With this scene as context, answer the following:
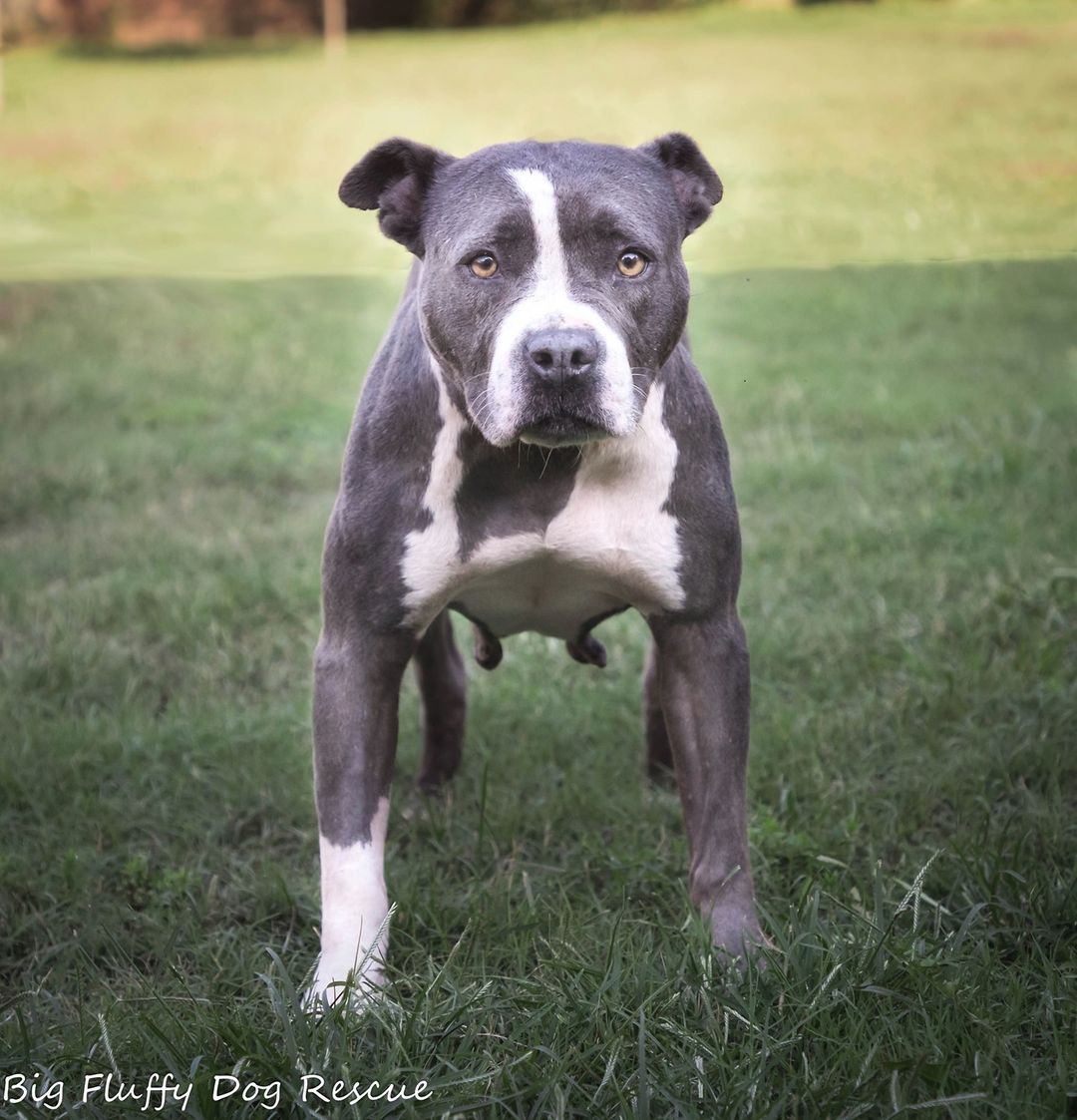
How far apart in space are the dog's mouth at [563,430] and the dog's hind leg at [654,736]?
1.17 m

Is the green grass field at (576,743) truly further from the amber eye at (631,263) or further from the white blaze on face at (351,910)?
the amber eye at (631,263)

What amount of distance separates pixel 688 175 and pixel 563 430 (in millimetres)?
815

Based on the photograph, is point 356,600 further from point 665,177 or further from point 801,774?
point 801,774

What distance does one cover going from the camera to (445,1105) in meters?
2.20

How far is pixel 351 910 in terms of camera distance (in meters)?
2.77

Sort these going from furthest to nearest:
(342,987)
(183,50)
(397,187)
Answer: (183,50)
(397,187)
(342,987)

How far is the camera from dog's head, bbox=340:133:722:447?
99.0 inches

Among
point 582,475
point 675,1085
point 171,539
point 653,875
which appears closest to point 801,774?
point 653,875

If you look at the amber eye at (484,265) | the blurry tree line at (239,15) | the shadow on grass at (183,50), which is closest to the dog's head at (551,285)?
the amber eye at (484,265)

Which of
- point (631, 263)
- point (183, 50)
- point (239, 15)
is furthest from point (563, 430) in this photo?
point (239, 15)

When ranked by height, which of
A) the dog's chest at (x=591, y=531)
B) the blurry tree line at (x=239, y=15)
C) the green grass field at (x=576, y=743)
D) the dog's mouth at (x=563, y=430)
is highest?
the dog's mouth at (x=563, y=430)

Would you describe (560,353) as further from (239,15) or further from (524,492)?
(239,15)

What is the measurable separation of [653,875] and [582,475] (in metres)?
0.96

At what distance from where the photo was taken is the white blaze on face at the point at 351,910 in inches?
107
